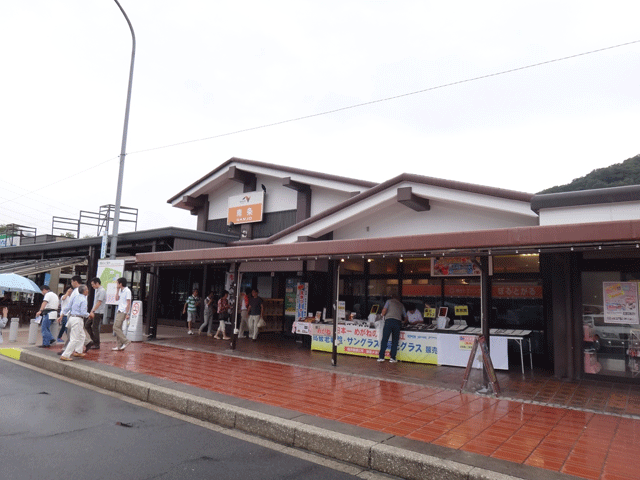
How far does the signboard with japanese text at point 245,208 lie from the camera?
17.3 m

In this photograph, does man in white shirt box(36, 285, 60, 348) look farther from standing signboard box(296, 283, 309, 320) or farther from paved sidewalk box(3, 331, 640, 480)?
standing signboard box(296, 283, 309, 320)

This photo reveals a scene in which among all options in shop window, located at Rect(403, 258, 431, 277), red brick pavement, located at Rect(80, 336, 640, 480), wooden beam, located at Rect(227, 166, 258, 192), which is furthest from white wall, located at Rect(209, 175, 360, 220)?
red brick pavement, located at Rect(80, 336, 640, 480)

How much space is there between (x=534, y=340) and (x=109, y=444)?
876 centimetres

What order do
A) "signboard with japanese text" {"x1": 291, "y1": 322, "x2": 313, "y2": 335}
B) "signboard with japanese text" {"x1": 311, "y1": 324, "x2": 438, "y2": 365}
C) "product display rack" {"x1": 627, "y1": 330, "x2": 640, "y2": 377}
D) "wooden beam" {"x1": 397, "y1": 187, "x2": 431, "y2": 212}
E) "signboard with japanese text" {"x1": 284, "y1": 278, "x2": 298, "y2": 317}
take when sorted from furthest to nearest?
"signboard with japanese text" {"x1": 284, "y1": 278, "x2": 298, "y2": 317}, "signboard with japanese text" {"x1": 291, "y1": 322, "x2": 313, "y2": 335}, "wooden beam" {"x1": 397, "y1": 187, "x2": 431, "y2": 212}, "signboard with japanese text" {"x1": 311, "y1": 324, "x2": 438, "y2": 365}, "product display rack" {"x1": 627, "y1": 330, "x2": 640, "y2": 377}

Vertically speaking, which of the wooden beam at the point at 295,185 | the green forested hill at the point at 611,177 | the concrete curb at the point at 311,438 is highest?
the green forested hill at the point at 611,177

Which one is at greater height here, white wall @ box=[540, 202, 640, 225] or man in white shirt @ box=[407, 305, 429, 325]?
white wall @ box=[540, 202, 640, 225]

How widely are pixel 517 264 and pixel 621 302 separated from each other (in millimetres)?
2386

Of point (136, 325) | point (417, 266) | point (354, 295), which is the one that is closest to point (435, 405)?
point (417, 266)

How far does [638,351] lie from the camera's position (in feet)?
25.8

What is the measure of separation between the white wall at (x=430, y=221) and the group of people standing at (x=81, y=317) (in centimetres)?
616

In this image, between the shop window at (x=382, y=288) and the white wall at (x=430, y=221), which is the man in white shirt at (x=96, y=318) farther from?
the shop window at (x=382, y=288)

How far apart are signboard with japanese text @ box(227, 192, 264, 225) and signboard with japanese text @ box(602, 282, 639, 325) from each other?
1208 cm

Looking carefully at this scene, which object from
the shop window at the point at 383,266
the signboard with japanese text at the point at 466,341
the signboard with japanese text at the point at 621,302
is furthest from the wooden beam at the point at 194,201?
the signboard with japanese text at the point at 621,302

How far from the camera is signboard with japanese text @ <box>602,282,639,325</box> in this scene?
7930mm
